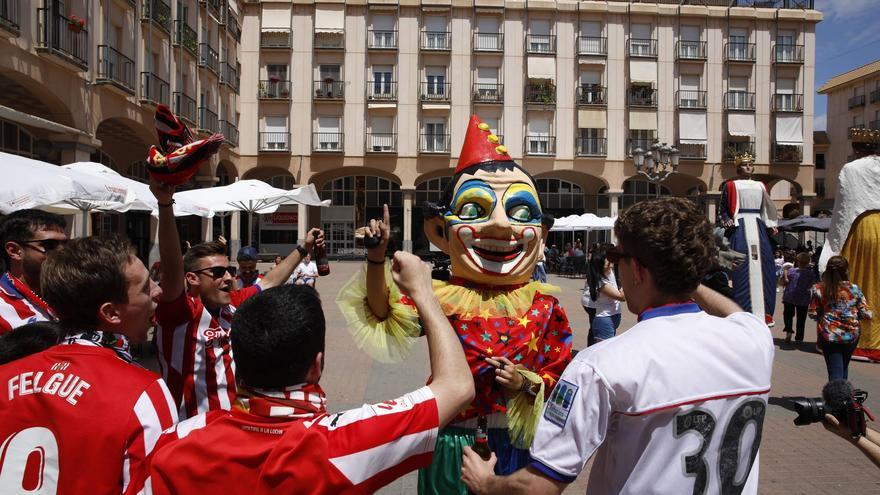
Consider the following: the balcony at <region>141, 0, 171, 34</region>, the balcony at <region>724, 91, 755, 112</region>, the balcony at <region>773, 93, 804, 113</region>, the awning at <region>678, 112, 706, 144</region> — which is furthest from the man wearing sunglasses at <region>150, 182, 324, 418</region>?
the balcony at <region>773, 93, 804, 113</region>

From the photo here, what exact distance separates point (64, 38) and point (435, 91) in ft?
57.7

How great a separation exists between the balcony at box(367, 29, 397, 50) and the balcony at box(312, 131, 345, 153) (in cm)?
458

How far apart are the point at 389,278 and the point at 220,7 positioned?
25266 mm

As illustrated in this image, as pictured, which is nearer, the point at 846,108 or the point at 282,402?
the point at 282,402

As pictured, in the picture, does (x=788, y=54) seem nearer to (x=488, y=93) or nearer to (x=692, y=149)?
(x=692, y=149)

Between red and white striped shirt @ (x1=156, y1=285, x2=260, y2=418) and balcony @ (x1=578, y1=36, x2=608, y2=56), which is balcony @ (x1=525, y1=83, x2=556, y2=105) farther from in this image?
red and white striped shirt @ (x1=156, y1=285, x2=260, y2=418)

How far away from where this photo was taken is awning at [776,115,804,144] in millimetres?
28703

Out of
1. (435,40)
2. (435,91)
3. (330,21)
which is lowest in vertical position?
(435,91)

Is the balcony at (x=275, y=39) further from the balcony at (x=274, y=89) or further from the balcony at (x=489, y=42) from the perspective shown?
the balcony at (x=489, y=42)

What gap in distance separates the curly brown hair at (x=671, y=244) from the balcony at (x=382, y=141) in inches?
1065

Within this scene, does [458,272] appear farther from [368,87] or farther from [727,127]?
[727,127]

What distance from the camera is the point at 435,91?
28.1m

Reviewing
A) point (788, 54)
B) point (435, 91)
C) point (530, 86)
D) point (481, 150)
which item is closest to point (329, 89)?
point (435, 91)

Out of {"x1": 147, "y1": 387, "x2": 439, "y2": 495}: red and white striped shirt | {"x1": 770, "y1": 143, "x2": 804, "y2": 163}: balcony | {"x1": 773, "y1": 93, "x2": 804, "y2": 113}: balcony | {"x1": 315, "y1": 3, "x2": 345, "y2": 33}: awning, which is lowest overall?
{"x1": 147, "y1": 387, "x2": 439, "y2": 495}: red and white striped shirt
